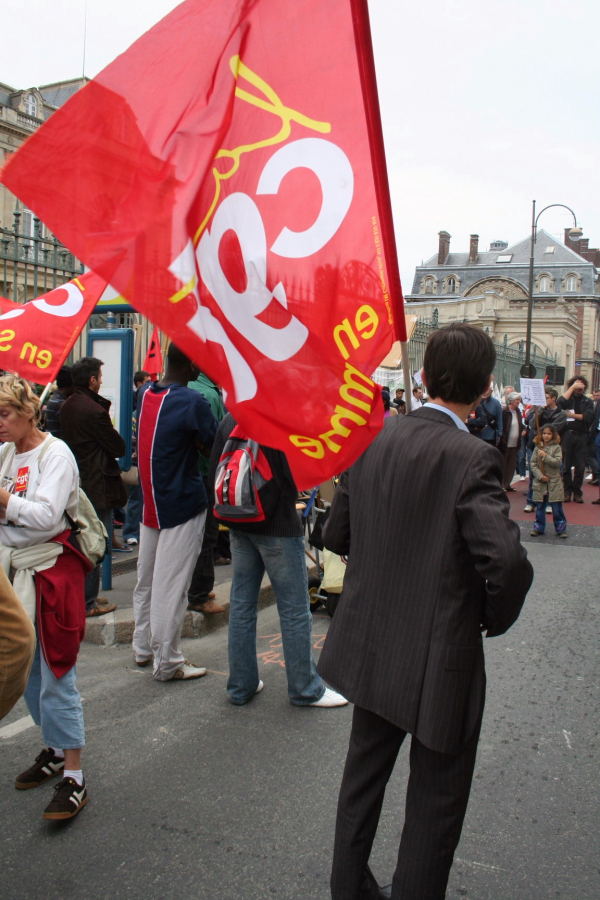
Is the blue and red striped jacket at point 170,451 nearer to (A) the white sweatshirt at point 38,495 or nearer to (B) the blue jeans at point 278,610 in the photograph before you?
(B) the blue jeans at point 278,610

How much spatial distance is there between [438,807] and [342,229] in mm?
1611

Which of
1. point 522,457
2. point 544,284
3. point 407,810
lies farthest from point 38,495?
point 544,284

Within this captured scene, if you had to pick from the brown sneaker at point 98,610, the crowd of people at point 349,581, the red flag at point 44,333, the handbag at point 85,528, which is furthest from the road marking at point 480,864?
the brown sneaker at point 98,610

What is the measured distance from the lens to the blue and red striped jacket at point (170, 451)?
4.30 metres

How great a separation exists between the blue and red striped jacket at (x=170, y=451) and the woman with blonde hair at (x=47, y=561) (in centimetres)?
116

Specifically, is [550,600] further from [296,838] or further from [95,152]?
[95,152]

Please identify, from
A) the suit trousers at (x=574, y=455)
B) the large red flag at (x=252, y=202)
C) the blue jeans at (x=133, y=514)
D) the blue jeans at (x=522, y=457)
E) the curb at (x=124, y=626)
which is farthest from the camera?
the blue jeans at (x=522, y=457)

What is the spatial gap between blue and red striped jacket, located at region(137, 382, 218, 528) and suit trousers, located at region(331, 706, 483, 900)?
227 cm

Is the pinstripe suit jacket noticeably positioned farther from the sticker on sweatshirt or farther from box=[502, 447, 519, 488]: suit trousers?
box=[502, 447, 519, 488]: suit trousers


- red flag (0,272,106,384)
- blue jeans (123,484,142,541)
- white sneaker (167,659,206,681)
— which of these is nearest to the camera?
red flag (0,272,106,384)

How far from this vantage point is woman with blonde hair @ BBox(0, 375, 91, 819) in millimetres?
2969

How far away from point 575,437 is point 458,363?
38.7ft

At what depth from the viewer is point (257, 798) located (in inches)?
121

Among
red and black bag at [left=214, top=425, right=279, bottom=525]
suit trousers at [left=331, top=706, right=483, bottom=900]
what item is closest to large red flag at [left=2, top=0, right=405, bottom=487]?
suit trousers at [left=331, top=706, right=483, bottom=900]
